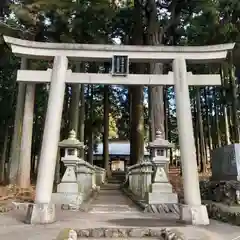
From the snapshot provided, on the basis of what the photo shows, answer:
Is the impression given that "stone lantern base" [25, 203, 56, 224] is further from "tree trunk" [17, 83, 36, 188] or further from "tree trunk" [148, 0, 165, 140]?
"tree trunk" [148, 0, 165, 140]

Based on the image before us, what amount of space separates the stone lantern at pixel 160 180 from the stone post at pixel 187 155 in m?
2.42

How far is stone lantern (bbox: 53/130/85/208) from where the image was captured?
10.1 meters

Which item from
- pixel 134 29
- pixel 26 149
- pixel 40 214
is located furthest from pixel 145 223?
pixel 134 29

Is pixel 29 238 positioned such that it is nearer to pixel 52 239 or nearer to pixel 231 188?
pixel 52 239

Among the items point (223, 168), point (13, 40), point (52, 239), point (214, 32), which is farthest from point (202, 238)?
point (214, 32)

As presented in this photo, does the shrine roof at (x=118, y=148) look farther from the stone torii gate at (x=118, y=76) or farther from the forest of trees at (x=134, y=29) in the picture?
the stone torii gate at (x=118, y=76)

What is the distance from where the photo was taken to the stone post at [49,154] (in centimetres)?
693

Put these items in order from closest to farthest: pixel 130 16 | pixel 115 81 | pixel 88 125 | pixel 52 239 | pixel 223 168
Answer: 1. pixel 52 239
2. pixel 115 81
3. pixel 223 168
4. pixel 130 16
5. pixel 88 125

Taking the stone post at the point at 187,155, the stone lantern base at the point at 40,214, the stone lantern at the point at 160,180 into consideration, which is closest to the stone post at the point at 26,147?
the stone lantern at the point at 160,180

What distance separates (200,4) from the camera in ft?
45.2

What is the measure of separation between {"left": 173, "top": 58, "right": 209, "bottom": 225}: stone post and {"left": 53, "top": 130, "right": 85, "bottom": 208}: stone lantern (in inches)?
161

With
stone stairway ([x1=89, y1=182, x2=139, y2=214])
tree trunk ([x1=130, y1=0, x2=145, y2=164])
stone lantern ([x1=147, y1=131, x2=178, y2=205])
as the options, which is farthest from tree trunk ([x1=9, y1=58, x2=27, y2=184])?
tree trunk ([x1=130, y1=0, x2=145, y2=164])

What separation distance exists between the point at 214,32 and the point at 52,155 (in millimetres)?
9586

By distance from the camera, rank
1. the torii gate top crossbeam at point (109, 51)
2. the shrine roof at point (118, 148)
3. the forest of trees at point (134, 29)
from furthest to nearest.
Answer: the shrine roof at point (118, 148) → the forest of trees at point (134, 29) → the torii gate top crossbeam at point (109, 51)
